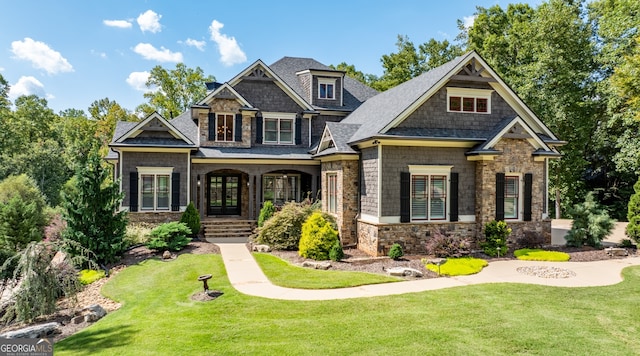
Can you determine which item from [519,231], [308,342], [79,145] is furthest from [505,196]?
[79,145]

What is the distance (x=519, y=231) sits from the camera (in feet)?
50.4

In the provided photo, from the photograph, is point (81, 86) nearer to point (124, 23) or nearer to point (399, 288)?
point (124, 23)

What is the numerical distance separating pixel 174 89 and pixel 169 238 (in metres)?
25.8

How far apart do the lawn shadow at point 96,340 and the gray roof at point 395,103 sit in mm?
9969

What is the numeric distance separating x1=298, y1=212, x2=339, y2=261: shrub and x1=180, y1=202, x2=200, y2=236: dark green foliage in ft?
19.0

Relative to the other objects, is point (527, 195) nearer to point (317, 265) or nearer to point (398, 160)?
point (398, 160)

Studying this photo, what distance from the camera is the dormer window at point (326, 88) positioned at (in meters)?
23.2

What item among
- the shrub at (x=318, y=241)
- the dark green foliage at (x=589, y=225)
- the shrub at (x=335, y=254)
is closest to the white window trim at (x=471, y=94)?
the dark green foliage at (x=589, y=225)

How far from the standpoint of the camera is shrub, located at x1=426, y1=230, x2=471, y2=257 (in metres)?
13.9

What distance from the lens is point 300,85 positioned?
79.4 ft

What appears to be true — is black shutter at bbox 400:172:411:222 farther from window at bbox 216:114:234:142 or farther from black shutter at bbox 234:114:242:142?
window at bbox 216:114:234:142

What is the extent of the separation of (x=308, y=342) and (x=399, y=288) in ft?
13.3

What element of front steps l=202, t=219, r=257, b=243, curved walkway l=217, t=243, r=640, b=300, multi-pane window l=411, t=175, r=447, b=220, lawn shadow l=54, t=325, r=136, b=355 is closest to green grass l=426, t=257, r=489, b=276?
curved walkway l=217, t=243, r=640, b=300

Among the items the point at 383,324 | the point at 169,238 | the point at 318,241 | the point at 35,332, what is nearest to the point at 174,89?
the point at 169,238
